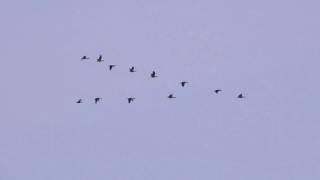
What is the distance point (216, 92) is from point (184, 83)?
755cm

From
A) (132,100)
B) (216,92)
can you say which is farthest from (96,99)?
(216,92)

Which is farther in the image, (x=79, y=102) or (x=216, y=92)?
(x=79, y=102)

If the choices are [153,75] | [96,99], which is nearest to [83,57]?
[96,99]

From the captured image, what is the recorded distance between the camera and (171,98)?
167625 mm

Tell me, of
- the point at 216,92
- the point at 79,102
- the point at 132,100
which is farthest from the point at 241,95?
the point at 79,102

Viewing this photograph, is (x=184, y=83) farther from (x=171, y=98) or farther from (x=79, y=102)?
(x=79, y=102)

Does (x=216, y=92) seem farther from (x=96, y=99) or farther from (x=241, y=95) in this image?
(x=96, y=99)

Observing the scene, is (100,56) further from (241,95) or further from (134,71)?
(241,95)

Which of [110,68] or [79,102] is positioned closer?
[110,68]

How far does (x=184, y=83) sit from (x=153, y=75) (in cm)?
399

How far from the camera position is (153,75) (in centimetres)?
15712

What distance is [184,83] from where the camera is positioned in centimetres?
15875

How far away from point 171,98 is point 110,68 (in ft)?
34.0

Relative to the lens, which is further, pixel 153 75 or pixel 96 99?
pixel 96 99
